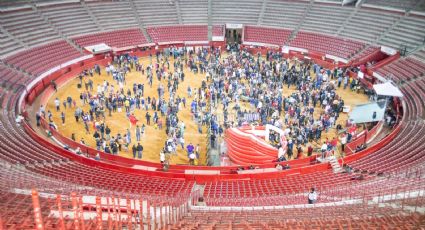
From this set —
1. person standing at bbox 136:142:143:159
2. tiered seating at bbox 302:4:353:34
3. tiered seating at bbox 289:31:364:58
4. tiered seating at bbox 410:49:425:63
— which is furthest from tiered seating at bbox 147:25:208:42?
person standing at bbox 136:142:143:159

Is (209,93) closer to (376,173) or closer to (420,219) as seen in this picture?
(376,173)

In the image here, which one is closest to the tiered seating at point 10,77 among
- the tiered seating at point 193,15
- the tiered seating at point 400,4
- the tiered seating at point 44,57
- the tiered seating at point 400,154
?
the tiered seating at point 44,57

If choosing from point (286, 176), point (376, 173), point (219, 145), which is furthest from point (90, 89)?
point (376, 173)

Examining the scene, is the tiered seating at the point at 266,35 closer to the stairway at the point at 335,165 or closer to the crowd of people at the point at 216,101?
the crowd of people at the point at 216,101

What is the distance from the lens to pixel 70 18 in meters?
43.6

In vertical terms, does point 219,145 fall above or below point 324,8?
below

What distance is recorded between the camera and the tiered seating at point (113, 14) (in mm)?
45406

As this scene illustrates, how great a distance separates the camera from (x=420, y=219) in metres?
11.3

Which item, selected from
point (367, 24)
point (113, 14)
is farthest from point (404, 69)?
point (113, 14)

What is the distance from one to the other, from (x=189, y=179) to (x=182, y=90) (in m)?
13.6

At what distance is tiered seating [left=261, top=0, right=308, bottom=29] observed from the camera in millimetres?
46947

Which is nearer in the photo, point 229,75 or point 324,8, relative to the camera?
point 229,75

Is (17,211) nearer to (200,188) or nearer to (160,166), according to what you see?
(200,188)

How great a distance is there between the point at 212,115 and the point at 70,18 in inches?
881
